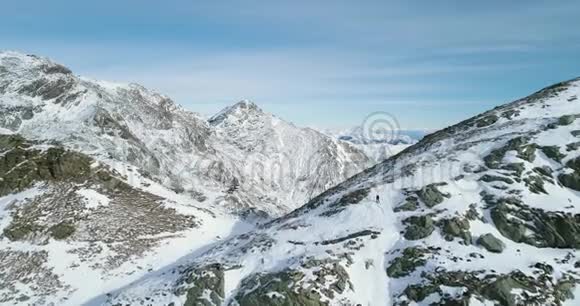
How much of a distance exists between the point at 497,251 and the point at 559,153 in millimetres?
10454

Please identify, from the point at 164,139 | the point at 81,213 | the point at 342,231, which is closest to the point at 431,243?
the point at 342,231

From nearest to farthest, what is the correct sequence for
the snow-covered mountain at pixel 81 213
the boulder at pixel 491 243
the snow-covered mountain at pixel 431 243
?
the snow-covered mountain at pixel 431 243, the boulder at pixel 491 243, the snow-covered mountain at pixel 81 213

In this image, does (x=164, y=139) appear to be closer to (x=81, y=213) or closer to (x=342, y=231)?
(x=81, y=213)

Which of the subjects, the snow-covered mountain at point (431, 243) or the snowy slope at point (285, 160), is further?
the snowy slope at point (285, 160)

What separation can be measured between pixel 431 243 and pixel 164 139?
10849 centimetres

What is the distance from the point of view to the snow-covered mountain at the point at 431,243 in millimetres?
24641

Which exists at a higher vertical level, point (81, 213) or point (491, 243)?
point (81, 213)

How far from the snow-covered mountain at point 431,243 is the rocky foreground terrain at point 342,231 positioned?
0.29 ft

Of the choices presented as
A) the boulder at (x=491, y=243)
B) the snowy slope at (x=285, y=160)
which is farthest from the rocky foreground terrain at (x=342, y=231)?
the snowy slope at (x=285, y=160)

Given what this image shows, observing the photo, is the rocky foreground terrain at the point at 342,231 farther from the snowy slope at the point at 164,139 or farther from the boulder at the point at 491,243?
the snowy slope at the point at 164,139

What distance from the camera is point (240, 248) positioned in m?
31.4

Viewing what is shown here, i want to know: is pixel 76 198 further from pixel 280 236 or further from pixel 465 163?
pixel 465 163

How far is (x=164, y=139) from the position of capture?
5022 inches

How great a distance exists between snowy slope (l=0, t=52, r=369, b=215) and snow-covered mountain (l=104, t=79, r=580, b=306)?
86.8 feet
